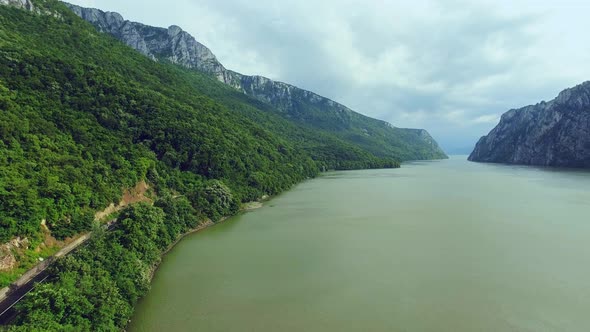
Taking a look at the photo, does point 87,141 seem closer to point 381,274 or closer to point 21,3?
point 381,274

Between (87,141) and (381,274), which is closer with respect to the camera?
(381,274)

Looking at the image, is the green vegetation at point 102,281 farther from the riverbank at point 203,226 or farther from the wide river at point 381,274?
the wide river at point 381,274

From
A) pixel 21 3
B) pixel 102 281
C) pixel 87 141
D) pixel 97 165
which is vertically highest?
pixel 21 3

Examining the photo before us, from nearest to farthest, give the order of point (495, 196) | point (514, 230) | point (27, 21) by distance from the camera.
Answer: point (514, 230) < point (495, 196) < point (27, 21)

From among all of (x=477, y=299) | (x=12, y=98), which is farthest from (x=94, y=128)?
(x=477, y=299)

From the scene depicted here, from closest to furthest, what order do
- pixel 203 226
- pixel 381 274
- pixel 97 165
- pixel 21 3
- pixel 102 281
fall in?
pixel 102 281 → pixel 381 274 → pixel 97 165 → pixel 203 226 → pixel 21 3

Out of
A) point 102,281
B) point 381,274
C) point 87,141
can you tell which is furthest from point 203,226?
point 381,274

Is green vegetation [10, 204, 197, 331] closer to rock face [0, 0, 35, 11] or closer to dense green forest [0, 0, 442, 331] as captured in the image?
dense green forest [0, 0, 442, 331]

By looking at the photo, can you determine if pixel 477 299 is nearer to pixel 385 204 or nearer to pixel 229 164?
pixel 385 204

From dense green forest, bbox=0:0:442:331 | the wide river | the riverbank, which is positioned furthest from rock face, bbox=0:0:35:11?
the wide river

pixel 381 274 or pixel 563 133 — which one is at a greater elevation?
pixel 563 133
